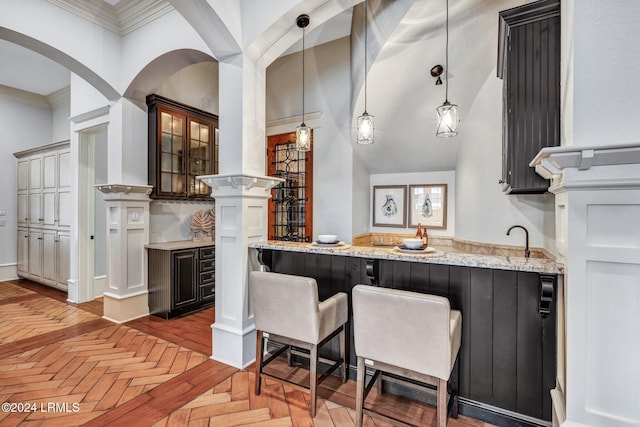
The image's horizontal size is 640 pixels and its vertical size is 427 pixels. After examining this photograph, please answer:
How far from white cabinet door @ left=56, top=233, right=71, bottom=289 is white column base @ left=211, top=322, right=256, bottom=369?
3440 millimetres

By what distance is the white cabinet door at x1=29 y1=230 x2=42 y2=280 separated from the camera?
202 inches

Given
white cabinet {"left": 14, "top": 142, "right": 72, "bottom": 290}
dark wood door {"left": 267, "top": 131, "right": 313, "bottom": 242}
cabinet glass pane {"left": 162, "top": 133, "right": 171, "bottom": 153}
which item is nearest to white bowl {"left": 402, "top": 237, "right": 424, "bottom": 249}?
dark wood door {"left": 267, "top": 131, "right": 313, "bottom": 242}

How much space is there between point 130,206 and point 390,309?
338 cm

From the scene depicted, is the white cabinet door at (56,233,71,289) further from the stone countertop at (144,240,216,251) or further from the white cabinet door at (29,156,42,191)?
the stone countertop at (144,240,216,251)

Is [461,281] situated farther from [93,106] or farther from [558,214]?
[93,106]

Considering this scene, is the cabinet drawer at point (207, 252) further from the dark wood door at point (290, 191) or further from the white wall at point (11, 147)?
the white wall at point (11, 147)

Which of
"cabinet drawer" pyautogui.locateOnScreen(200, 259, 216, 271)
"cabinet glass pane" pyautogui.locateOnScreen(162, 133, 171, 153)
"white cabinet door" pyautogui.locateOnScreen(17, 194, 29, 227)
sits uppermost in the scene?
"cabinet glass pane" pyautogui.locateOnScreen(162, 133, 171, 153)

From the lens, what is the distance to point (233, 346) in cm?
260

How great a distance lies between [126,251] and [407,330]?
3.43m

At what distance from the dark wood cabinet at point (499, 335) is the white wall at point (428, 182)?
2.23 metres

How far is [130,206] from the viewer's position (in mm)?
3705

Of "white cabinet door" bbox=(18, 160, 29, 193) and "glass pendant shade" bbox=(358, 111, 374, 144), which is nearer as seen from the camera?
"glass pendant shade" bbox=(358, 111, 374, 144)

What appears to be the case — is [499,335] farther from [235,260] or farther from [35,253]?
[35,253]

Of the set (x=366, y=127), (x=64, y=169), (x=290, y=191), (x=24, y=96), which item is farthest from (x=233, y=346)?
(x=24, y=96)
